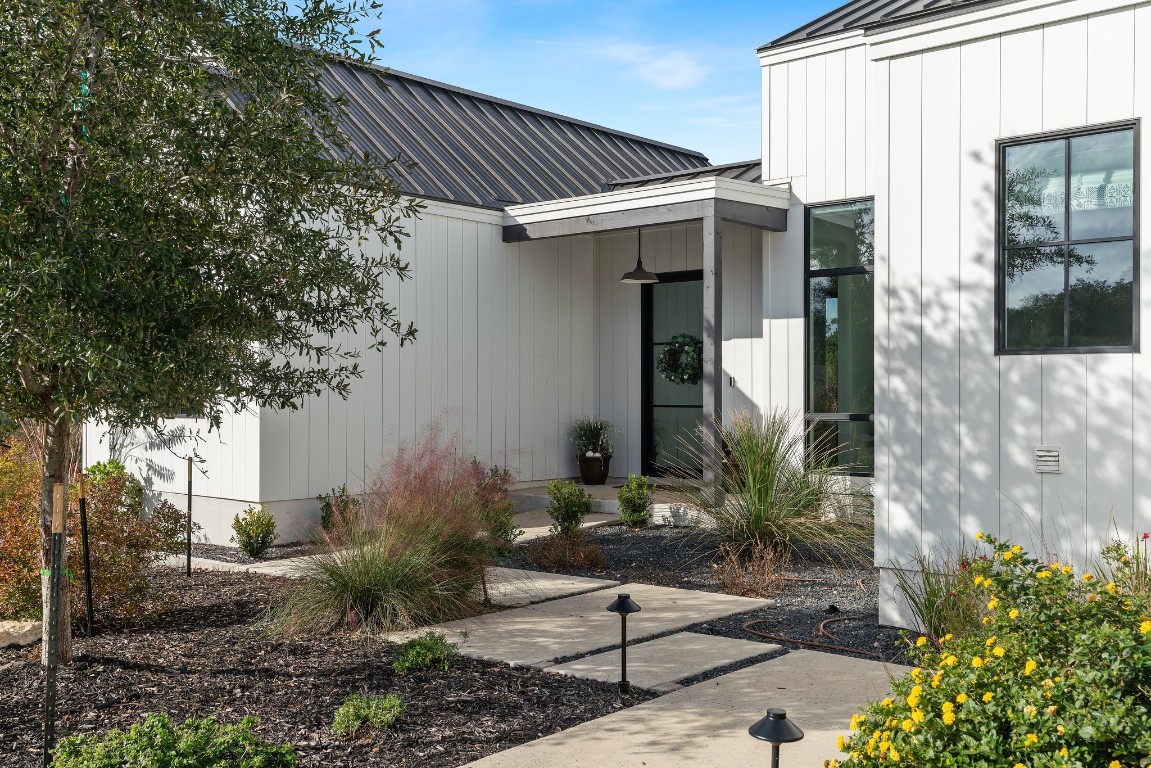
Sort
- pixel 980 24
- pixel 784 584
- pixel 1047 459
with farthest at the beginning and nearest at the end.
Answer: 1. pixel 784 584
2. pixel 980 24
3. pixel 1047 459

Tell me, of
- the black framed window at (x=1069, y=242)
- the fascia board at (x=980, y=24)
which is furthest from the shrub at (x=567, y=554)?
the fascia board at (x=980, y=24)

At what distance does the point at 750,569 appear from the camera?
775 centimetres

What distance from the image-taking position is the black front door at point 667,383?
12.3m

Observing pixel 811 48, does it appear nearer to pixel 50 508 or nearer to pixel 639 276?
pixel 639 276

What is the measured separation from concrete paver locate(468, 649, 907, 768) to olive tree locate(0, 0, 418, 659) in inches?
83.5

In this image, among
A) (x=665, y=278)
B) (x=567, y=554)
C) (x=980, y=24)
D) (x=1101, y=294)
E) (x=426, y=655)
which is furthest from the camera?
(x=665, y=278)

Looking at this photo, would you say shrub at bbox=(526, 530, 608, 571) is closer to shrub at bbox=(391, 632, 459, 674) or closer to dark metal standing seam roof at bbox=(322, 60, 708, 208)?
shrub at bbox=(391, 632, 459, 674)

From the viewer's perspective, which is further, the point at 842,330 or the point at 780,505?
the point at 842,330

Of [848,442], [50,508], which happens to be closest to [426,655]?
[50,508]

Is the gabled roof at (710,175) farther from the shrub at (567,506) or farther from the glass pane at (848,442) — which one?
the shrub at (567,506)

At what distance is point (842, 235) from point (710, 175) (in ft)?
9.64

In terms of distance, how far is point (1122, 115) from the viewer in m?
5.14

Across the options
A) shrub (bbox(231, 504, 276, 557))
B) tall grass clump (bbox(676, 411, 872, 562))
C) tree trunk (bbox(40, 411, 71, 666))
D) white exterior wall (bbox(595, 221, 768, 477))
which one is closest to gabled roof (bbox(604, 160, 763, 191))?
white exterior wall (bbox(595, 221, 768, 477))

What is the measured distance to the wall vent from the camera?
17.5 ft
